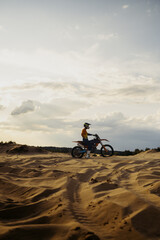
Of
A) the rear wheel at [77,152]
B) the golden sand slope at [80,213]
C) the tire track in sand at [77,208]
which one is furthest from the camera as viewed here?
the rear wheel at [77,152]

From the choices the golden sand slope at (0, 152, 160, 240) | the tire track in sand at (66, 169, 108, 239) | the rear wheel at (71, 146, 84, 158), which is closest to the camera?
the golden sand slope at (0, 152, 160, 240)

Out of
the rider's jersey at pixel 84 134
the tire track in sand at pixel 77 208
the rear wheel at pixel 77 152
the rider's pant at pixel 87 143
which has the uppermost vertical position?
the rider's jersey at pixel 84 134

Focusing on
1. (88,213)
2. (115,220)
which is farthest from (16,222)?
(115,220)

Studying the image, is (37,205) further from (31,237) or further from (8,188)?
(8,188)

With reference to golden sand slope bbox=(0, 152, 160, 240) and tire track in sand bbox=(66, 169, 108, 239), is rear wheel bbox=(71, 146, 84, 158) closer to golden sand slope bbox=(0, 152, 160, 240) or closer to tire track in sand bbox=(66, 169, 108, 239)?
tire track in sand bbox=(66, 169, 108, 239)

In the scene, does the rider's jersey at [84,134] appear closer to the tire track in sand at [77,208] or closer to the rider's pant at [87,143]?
the rider's pant at [87,143]

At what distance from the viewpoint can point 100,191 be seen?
12.7 ft

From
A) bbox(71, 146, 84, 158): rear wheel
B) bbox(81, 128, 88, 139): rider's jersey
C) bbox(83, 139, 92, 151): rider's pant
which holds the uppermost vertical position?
bbox(81, 128, 88, 139): rider's jersey

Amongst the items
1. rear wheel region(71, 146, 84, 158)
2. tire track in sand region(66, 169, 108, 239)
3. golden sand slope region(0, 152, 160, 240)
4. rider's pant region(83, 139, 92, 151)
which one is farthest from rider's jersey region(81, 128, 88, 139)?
golden sand slope region(0, 152, 160, 240)

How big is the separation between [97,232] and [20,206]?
1.50 m

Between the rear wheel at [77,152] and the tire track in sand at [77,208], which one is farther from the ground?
the rear wheel at [77,152]

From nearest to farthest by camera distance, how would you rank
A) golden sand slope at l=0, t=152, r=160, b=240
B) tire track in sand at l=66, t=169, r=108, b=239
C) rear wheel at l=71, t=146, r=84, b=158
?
golden sand slope at l=0, t=152, r=160, b=240 → tire track in sand at l=66, t=169, r=108, b=239 → rear wheel at l=71, t=146, r=84, b=158

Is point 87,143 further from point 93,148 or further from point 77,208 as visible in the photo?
point 77,208

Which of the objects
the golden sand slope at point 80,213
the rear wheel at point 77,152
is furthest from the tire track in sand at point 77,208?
the rear wheel at point 77,152
